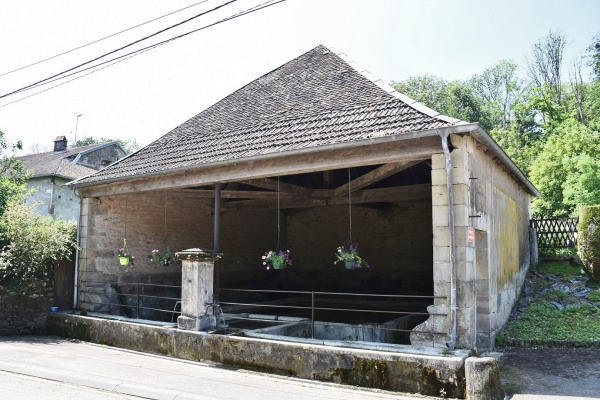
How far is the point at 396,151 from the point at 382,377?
3059mm

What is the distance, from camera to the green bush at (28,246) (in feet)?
32.8

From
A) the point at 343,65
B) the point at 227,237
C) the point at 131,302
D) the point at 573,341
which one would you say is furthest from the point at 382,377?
the point at 227,237

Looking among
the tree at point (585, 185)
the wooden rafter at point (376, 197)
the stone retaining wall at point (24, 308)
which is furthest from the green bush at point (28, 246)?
the tree at point (585, 185)

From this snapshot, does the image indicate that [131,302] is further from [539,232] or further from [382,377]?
[539,232]

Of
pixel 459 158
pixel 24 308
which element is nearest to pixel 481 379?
pixel 459 158

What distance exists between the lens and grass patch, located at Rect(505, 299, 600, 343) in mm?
8328

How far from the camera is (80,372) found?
6703 mm

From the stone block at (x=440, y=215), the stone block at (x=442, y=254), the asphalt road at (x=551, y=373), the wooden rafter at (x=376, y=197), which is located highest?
the wooden rafter at (x=376, y=197)

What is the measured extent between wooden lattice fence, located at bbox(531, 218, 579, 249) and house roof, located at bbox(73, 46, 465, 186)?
8.85m

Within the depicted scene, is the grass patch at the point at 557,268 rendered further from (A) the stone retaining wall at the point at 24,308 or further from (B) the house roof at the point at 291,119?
(A) the stone retaining wall at the point at 24,308

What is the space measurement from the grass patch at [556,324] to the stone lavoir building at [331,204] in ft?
1.40

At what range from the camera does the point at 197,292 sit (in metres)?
7.84

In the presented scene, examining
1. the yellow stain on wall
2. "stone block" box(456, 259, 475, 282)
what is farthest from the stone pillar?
the yellow stain on wall

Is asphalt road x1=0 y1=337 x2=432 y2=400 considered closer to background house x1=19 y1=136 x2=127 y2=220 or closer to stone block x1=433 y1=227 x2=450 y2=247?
stone block x1=433 y1=227 x2=450 y2=247
